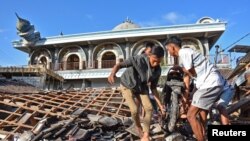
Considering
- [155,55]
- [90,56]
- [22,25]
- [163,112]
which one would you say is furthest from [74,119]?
[22,25]

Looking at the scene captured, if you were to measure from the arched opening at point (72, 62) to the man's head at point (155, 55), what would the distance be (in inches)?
729

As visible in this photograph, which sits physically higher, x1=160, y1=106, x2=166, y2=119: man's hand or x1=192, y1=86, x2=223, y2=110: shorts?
x1=192, y1=86, x2=223, y2=110: shorts

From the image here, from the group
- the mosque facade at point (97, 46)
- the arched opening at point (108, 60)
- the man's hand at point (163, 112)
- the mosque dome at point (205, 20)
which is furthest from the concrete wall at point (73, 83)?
the man's hand at point (163, 112)

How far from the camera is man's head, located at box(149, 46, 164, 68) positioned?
462 cm

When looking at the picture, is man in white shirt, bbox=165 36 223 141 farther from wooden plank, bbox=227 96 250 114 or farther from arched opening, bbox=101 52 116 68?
arched opening, bbox=101 52 116 68

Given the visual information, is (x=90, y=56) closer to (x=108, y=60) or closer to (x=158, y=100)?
(x=108, y=60)

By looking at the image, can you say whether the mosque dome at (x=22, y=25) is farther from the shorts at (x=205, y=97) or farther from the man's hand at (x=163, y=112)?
the shorts at (x=205, y=97)

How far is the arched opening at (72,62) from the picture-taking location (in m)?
22.9

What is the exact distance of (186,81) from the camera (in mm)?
4633

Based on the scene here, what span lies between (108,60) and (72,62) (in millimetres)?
2844

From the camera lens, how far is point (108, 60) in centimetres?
2230

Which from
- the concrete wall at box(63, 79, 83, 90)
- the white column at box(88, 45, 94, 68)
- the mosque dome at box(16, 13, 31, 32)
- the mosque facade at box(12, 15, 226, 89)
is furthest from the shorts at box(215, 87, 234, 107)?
the mosque dome at box(16, 13, 31, 32)

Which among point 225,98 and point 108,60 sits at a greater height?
point 108,60

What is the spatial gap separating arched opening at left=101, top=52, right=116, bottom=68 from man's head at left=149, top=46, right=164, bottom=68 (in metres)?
17.3
